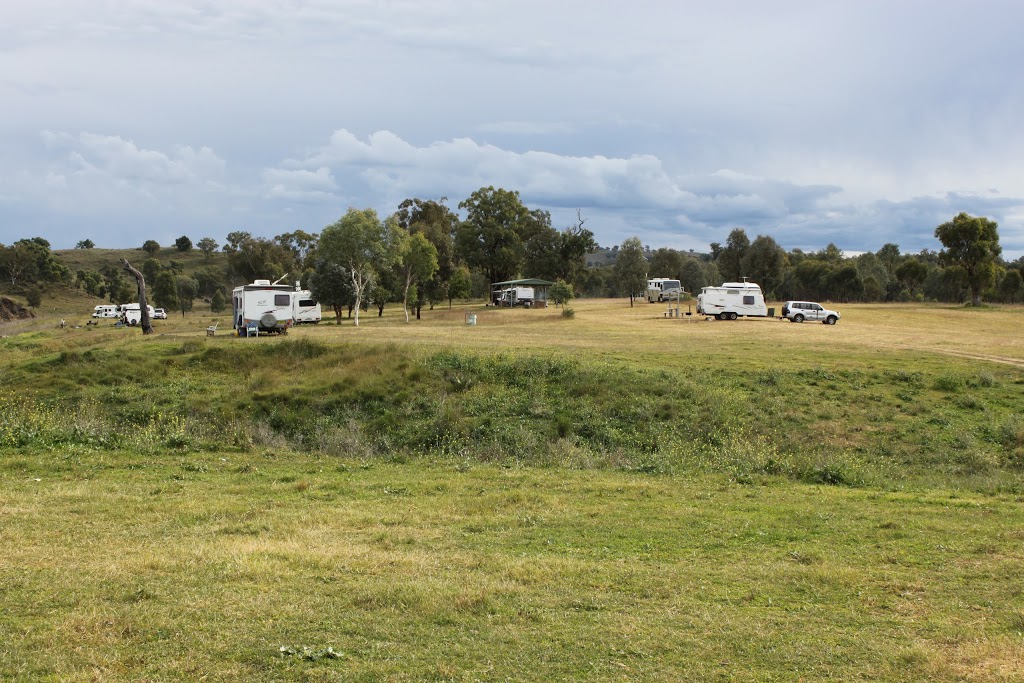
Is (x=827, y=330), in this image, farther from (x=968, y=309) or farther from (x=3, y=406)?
(x=3, y=406)

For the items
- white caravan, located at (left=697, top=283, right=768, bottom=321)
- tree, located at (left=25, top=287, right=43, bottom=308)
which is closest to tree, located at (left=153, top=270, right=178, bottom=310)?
tree, located at (left=25, top=287, right=43, bottom=308)

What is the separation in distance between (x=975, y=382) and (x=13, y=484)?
26.6m

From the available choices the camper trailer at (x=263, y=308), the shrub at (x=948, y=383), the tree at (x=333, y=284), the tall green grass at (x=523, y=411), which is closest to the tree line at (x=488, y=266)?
the tree at (x=333, y=284)

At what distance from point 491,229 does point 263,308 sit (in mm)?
38357

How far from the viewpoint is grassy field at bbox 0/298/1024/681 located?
5.97 m

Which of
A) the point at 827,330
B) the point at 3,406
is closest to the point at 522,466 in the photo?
the point at 3,406

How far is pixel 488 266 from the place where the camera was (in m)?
78.2

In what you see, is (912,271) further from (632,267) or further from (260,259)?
(260,259)

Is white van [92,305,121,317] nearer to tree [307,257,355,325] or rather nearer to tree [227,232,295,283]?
tree [227,232,295,283]

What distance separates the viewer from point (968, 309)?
212ft

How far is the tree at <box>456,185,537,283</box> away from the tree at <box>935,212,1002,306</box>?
130 feet

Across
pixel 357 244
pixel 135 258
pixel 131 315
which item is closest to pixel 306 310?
pixel 357 244

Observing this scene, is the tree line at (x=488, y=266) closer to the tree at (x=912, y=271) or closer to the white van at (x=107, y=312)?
the tree at (x=912, y=271)

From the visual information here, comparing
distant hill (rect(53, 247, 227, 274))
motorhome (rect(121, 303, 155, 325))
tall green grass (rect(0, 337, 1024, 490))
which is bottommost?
tall green grass (rect(0, 337, 1024, 490))
